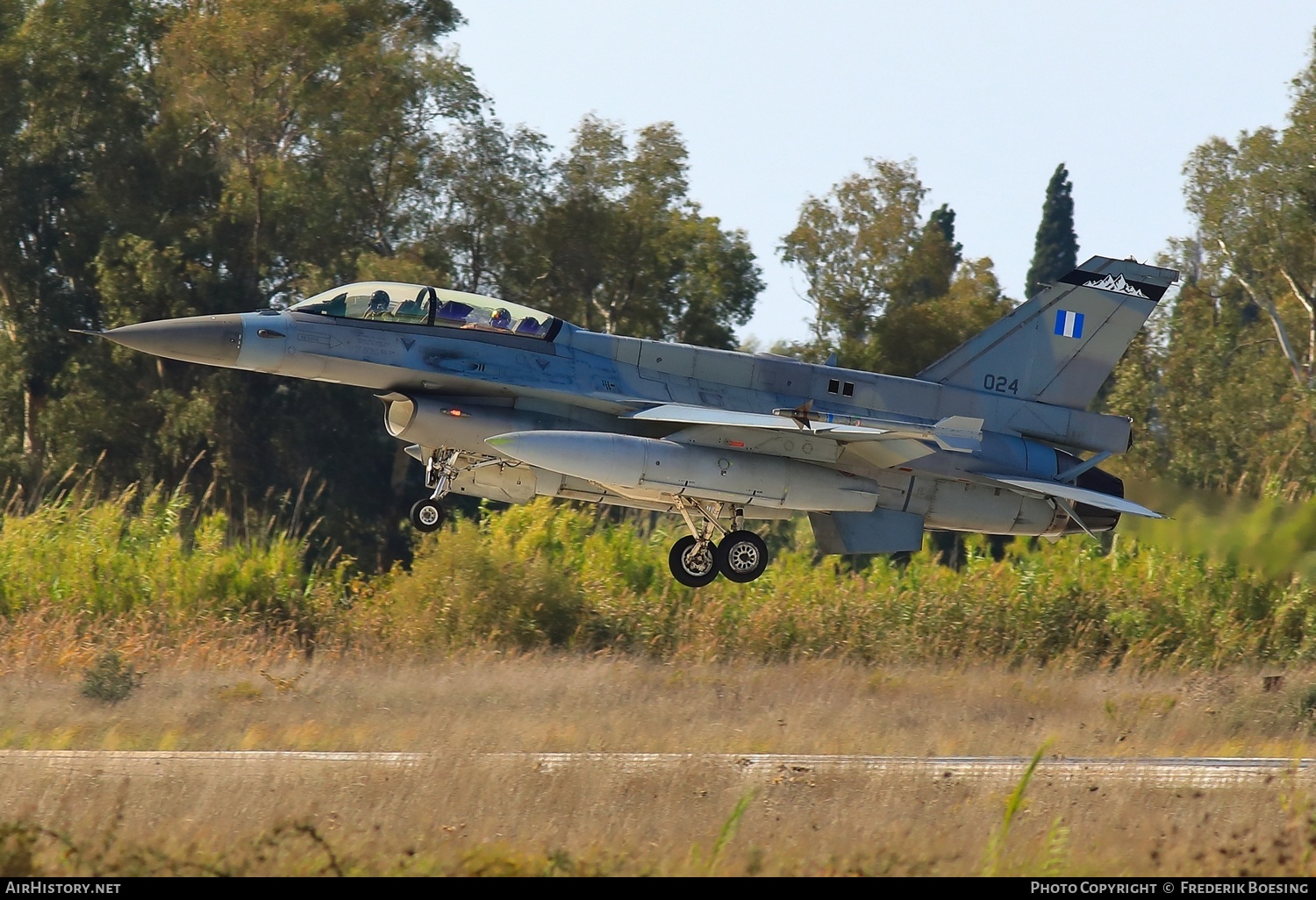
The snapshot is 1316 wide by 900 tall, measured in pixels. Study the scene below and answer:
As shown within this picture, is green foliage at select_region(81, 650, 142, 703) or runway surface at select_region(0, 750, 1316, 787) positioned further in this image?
green foliage at select_region(81, 650, 142, 703)

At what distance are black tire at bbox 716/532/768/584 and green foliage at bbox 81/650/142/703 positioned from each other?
246 inches

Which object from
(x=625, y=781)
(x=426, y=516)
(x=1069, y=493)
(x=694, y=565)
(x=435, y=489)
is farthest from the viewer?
(x=694, y=565)

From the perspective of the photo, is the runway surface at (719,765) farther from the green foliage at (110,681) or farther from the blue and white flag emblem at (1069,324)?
the blue and white flag emblem at (1069,324)

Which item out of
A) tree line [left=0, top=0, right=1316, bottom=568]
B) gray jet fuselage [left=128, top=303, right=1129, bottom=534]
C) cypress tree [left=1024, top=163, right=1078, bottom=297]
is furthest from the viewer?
cypress tree [left=1024, top=163, right=1078, bottom=297]

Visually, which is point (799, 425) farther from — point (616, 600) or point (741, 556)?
point (616, 600)

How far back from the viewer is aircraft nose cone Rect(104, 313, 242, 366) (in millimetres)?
13406

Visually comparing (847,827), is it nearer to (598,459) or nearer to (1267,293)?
(598,459)

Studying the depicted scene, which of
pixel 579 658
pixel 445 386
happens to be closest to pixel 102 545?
pixel 579 658

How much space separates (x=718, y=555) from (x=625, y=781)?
4656 millimetres

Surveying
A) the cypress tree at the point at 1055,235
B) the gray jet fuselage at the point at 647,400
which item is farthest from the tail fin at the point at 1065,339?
the cypress tree at the point at 1055,235

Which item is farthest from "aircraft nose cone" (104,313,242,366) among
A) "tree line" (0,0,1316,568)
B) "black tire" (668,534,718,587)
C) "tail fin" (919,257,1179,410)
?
"tree line" (0,0,1316,568)

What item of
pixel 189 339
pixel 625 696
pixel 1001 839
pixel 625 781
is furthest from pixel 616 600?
pixel 1001 839

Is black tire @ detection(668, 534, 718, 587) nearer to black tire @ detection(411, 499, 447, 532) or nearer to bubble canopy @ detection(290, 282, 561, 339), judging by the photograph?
black tire @ detection(411, 499, 447, 532)

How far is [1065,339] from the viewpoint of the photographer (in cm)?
1631
